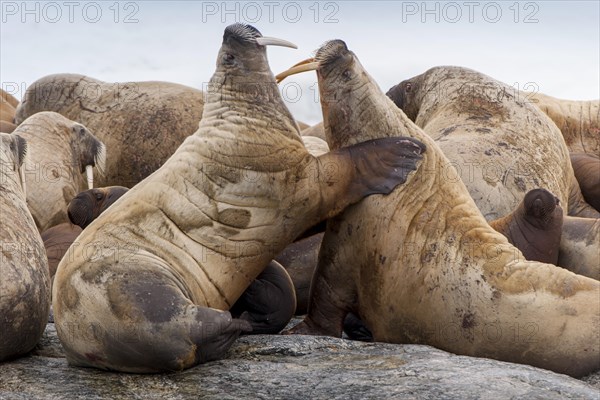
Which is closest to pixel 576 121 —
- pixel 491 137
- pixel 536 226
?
pixel 491 137

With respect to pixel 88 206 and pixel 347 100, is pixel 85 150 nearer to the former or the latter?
pixel 88 206

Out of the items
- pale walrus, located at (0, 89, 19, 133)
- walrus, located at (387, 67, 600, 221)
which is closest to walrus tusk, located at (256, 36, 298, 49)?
walrus, located at (387, 67, 600, 221)

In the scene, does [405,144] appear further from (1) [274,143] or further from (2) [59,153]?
(2) [59,153]

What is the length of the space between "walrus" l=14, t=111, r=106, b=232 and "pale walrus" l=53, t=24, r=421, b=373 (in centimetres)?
333

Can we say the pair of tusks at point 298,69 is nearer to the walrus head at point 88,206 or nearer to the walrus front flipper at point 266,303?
the walrus front flipper at point 266,303

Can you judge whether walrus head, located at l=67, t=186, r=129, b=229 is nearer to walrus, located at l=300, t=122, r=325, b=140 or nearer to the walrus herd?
the walrus herd

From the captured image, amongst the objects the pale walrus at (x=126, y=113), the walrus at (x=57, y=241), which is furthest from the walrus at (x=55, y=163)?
the walrus at (x=57, y=241)

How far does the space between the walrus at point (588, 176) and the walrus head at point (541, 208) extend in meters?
2.43

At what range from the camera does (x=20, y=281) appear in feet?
20.6

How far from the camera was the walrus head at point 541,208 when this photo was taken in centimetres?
741

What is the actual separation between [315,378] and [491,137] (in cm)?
391

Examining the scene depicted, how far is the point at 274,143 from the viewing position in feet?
21.4

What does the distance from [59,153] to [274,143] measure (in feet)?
14.8

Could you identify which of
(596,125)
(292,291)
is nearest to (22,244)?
(292,291)
